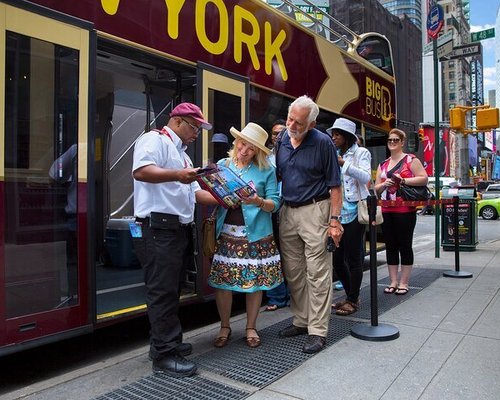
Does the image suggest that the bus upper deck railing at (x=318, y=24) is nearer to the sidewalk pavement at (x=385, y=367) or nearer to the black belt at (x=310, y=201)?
the black belt at (x=310, y=201)

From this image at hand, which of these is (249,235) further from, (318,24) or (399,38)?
(399,38)

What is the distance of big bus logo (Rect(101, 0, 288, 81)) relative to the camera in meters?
3.82

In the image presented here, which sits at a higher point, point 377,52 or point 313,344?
point 377,52

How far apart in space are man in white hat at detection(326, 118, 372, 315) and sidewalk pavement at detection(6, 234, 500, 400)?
0.32 metres

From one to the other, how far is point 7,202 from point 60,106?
0.73 meters

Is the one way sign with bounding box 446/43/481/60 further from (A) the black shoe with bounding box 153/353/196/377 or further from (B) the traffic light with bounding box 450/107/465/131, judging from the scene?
(A) the black shoe with bounding box 153/353/196/377

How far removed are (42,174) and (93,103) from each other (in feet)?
2.02

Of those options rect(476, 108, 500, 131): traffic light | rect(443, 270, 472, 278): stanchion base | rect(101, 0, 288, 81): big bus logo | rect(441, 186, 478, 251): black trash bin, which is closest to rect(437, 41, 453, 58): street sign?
rect(476, 108, 500, 131): traffic light

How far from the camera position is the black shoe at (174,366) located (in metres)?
3.06

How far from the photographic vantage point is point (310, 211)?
11.8 feet

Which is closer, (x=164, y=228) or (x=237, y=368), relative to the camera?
(x=164, y=228)

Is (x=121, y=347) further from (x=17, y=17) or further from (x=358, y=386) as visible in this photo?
(x=17, y=17)

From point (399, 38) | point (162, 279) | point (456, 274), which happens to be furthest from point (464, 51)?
point (399, 38)

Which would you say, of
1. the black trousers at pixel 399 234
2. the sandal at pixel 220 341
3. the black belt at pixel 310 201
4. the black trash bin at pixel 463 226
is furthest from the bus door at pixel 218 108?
the black trash bin at pixel 463 226
